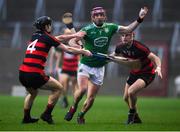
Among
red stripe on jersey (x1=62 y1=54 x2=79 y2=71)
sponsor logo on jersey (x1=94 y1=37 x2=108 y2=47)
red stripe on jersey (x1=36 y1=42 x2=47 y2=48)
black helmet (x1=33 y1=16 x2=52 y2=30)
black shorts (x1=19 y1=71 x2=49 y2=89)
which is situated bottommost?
red stripe on jersey (x1=62 y1=54 x2=79 y2=71)

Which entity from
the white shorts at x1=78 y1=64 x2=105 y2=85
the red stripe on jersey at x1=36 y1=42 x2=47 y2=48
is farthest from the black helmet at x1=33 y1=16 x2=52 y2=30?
the white shorts at x1=78 y1=64 x2=105 y2=85

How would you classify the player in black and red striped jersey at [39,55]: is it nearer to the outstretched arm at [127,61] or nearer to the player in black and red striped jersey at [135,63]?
the outstretched arm at [127,61]

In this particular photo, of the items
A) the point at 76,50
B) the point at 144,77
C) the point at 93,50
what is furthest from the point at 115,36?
the point at 76,50

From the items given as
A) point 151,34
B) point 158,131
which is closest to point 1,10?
point 151,34

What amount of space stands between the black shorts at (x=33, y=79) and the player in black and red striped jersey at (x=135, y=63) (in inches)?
65.9

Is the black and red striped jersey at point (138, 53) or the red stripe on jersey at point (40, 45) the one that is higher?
the red stripe on jersey at point (40, 45)

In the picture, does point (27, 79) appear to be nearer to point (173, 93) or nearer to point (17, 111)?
point (17, 111)

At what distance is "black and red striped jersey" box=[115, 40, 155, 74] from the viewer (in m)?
14.5

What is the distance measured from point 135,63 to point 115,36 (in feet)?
63.3

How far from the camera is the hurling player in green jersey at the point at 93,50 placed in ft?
46.8

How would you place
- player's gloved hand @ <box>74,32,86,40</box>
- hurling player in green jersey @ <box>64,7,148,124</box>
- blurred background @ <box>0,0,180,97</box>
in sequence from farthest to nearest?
1. blurred background @ <box>0,0,180,97</box>
2. hurling player in green jersey @ <box>64,7,148,124</box>
3. player's gloved hand @ <box>74,32,86,40</box>

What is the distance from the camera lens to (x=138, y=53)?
47.6 feet

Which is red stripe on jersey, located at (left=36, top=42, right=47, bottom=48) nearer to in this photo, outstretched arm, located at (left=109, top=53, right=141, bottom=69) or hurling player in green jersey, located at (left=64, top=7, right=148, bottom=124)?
hurling player in green jersey, located at (left=64, top=7, right=148, bottom=124)

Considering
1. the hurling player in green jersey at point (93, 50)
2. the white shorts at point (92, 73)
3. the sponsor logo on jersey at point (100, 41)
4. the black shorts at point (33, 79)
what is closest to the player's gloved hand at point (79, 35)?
the hurling player in green jersey at point (93, 50)
